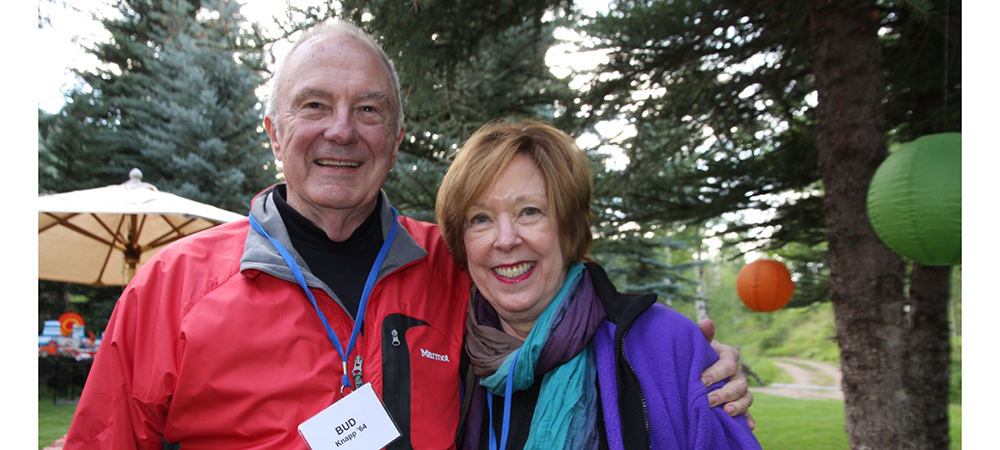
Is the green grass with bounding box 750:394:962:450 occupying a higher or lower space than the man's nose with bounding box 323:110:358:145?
lower

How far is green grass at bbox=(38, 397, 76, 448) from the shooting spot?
872cm

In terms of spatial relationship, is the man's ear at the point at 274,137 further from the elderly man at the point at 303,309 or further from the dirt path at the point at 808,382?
the dirt path at the point at 808,382

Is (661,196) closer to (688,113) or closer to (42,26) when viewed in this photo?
(688,113)

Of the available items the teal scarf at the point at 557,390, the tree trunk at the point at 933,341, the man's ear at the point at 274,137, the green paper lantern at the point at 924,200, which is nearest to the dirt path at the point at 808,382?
the tree trunk at the point at 933,341

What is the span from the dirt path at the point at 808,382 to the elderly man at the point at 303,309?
14.0 metres

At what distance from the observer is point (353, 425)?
1.69 m

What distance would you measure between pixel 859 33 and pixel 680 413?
3392mm

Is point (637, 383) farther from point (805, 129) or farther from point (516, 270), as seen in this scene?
point (805, 129)

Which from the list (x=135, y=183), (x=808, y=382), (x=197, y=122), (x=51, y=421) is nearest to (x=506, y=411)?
(x=135, y=183)

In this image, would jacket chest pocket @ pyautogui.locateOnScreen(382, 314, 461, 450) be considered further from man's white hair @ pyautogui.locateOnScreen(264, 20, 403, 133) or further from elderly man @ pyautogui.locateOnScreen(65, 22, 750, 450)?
man's white hair @ pyautogui.locateOnScreen(264, 20, 403, 133)

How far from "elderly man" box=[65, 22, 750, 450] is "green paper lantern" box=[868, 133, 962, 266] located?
1.72 meters

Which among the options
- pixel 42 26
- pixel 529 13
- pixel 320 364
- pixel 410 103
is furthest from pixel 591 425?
pixel 42 26

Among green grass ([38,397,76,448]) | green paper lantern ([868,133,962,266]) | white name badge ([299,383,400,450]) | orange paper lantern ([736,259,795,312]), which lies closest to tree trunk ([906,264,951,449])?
orange paper lantern ([736,259,795,312])

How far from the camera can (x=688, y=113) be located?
232 inches
